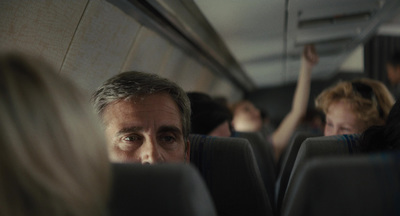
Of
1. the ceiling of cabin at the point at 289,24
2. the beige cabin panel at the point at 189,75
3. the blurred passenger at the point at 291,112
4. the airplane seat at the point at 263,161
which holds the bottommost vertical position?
the airplane seat at the point at 263,161

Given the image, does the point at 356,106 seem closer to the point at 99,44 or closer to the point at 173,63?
the point at 99,44

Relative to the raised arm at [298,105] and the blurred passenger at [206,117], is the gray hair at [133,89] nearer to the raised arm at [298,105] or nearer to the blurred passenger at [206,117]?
the blurred passenger at [206,117]

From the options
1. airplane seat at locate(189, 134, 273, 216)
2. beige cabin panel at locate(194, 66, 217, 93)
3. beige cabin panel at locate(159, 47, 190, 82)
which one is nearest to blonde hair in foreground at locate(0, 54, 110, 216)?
airplane seat at locate(189, 134, 273, 216)

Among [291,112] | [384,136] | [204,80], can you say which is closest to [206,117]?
[384,136]

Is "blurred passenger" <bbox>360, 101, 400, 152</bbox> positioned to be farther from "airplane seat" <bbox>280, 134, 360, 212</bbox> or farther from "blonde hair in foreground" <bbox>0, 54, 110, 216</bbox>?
"blonde hair in foreground" <bbox>0, 54, 110, 216</bbox>

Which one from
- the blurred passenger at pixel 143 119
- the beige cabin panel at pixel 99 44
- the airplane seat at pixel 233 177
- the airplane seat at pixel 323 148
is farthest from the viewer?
the beige cabin panel at pixel 99 44

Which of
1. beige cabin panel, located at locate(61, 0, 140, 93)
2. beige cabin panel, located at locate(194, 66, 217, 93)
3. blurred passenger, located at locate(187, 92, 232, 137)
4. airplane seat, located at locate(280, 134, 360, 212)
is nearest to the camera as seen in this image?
airplane seat, located at locate(280, 134, 360, 212)

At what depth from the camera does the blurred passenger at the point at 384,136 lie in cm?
139

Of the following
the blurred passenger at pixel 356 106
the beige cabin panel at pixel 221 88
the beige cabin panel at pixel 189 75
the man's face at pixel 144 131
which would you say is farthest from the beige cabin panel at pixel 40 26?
the beige cabin panel at pixel 221 88

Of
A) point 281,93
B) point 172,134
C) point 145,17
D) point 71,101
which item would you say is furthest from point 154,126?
point 281,93

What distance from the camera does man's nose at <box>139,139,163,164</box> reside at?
1.53 m

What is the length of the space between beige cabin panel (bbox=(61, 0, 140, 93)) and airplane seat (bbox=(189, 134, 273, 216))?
106 centimetres

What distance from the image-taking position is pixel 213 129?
2764 millimetres

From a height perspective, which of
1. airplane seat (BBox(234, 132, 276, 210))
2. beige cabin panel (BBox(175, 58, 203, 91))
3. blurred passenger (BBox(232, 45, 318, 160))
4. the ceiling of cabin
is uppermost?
the ceiling of cabin
